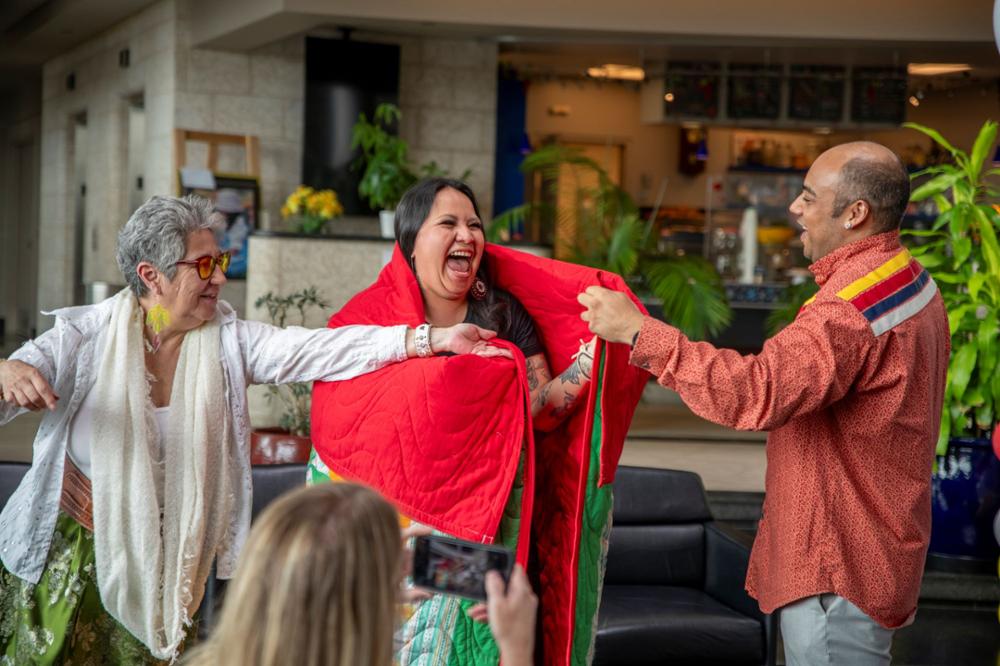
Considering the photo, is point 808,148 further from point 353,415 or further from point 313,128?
point 353,415

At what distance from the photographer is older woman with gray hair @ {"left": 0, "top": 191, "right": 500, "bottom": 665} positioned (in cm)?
221

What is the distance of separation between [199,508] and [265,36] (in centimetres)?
714

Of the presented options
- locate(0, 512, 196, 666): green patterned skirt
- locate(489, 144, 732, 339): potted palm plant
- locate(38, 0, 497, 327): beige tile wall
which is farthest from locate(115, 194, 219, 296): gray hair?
locate(38, 0, 497, 327): beige tile wall

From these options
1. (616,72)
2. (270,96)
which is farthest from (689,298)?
(616,72)

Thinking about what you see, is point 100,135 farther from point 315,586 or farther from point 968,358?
point 315,586

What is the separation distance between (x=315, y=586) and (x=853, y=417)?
136cm

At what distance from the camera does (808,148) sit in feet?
42.2

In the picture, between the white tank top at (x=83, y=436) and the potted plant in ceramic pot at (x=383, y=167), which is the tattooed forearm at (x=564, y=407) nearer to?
the white tank top at (x=83, y=436)

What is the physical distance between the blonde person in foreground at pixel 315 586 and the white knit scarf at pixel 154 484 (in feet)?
3.48

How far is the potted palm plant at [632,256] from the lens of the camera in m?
7.07

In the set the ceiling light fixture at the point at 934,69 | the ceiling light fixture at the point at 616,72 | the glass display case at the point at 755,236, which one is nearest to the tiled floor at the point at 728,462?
the glass display case at the point at 755,236

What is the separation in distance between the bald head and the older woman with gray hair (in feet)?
2.45

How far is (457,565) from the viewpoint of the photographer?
1375mm

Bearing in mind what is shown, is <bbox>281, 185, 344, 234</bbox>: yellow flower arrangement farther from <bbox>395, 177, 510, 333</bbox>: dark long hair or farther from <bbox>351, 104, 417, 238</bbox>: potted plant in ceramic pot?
<bbox>395, 177, 510, 333</bbox>: dark long hair
